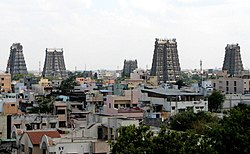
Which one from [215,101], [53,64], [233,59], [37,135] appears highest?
[233,59]

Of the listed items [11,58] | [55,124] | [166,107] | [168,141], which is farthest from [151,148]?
[11,58]

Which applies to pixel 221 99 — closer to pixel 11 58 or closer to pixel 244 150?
pixel 244 150

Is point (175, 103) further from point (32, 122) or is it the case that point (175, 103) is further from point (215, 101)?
point (32, 122)

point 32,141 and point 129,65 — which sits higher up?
point 129,65

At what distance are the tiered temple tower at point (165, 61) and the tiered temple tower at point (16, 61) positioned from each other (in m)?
26.8

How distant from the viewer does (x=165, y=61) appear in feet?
319

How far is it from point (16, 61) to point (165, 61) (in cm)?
3061

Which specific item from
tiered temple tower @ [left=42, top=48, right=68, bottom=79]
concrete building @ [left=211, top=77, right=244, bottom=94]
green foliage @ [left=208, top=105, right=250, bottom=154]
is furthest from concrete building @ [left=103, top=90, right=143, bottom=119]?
tiered temple tower @ [left=42, top=48, right=68, bottom=79]

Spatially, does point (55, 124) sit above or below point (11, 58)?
below

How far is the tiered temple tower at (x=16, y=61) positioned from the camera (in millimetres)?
103375

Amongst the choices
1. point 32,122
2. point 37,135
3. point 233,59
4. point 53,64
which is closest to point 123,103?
point 32,122

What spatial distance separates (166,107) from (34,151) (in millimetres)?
19003

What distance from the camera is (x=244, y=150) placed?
16141mm

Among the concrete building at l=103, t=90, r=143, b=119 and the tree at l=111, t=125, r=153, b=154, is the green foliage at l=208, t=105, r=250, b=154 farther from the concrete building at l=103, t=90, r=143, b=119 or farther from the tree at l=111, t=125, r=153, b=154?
the concrete building at l=103, t=90, r=143, b=119
